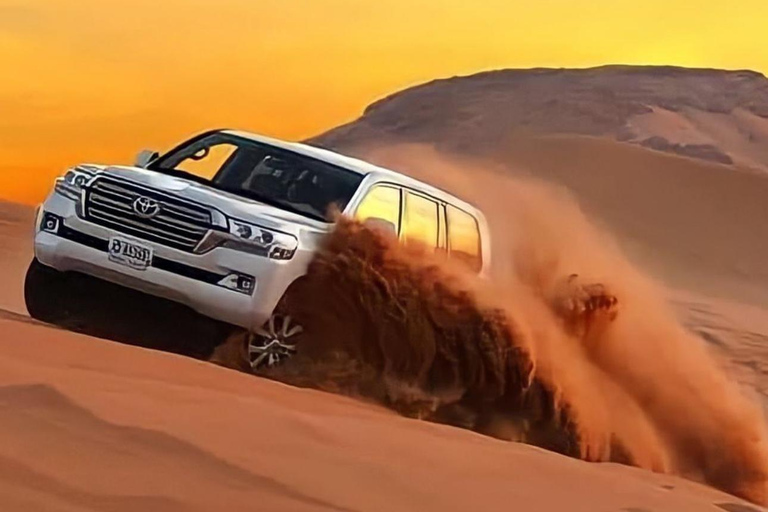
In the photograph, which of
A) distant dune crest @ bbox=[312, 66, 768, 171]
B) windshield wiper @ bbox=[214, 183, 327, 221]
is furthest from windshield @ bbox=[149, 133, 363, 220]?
distant dune crest @ bbox=[312, 66, 768, 171]

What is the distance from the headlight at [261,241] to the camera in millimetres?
8016

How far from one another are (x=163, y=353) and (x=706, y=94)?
162 feet

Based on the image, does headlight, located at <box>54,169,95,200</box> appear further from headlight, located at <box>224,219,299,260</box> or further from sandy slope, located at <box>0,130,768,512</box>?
headlight, located at <box>224,219,299,260</box>

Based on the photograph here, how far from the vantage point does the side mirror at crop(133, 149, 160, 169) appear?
9.37 meters

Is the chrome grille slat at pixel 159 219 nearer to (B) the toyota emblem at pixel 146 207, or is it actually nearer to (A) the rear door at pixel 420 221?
(B) the toyota emblem at pixel 146 207

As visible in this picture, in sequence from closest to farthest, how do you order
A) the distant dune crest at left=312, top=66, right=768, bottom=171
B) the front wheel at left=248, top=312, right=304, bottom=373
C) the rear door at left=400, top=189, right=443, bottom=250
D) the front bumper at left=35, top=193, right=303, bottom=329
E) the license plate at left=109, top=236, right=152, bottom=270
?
1. the front bumper at left=35, top=193, right=303, bottom=329
2. the front wheel at left=248, top=312, right=304, bottom=373
3. the license plate at left=109, top=236, right=152, bottom=270
4. the rear door at left=400, top=189, right=443, bottom=250
5. the distant dune crest at left=312, top=66, right=768, bottom=171

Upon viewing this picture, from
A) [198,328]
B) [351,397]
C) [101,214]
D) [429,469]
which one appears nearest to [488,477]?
[429,469]

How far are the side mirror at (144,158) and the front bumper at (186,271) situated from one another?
0.84 m

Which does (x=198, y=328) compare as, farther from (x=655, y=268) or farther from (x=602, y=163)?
(x=602, y=163)

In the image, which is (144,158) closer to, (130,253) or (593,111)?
(130,253)

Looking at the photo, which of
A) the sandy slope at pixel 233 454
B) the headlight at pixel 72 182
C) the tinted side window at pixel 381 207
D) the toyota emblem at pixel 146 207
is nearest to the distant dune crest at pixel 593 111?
the tinted side window at pixel 381 207

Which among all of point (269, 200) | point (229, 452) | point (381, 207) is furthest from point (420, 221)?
point (229, 452)

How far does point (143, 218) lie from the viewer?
8.34 meters

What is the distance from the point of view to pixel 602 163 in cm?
4578
